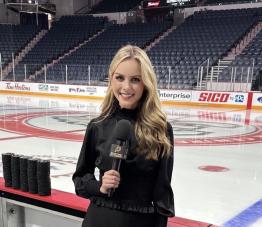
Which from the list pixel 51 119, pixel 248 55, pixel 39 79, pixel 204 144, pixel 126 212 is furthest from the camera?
pixel 39 79

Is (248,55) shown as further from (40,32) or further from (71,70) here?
(40,32)

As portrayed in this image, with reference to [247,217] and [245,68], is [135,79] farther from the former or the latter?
[245,68]

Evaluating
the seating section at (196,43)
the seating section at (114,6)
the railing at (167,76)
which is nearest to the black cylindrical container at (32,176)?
the railing at (167,76)

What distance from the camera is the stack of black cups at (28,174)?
7.93 ft

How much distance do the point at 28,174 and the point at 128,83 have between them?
133 centimetres

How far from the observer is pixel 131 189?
146 centimetres

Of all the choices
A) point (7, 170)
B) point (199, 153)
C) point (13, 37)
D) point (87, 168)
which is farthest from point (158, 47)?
point (87, 168)

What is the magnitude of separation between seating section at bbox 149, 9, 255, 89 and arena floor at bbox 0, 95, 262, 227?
3470 mm

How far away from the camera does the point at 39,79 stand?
17328 mm

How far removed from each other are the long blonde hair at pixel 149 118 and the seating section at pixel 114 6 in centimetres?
2354

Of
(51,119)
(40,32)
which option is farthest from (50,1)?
(51,119)

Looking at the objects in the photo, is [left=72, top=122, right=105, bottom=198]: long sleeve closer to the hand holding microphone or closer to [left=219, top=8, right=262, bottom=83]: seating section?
the hand holding microphone

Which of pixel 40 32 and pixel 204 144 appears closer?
pixel 204 144

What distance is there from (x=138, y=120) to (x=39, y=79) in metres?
16.5
